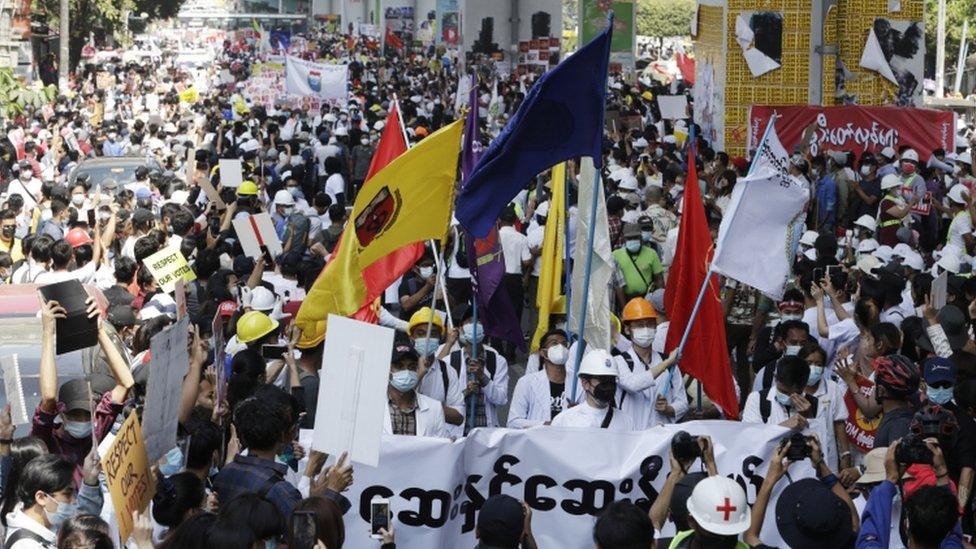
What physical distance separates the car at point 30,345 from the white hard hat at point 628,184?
7.48 metres

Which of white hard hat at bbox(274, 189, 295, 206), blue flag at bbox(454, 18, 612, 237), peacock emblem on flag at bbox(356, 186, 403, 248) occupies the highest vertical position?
blue flag at bbox(454, 18, 612, 237)

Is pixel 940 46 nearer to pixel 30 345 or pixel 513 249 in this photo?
pixel 513 249

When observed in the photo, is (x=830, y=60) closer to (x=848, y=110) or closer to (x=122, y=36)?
(x=848, y=110)

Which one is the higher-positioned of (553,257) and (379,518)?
(553,257)

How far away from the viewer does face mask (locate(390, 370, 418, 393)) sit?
7.93m

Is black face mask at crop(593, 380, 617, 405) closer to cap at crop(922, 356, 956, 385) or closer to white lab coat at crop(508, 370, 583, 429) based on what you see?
white lab coat at crop(508, 370, 583, 429)

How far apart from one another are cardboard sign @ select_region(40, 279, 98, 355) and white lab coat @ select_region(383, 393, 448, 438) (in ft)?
5.06

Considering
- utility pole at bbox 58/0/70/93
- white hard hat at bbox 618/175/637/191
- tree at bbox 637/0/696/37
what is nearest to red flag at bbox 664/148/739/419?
white hard hat at bbox 618/175/637/191

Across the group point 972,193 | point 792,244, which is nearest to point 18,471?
point 792,244

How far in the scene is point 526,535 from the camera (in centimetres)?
638

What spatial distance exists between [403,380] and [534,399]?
42.5 inches

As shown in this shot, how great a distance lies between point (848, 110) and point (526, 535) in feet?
51.2

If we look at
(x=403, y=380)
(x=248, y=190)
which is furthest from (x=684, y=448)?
(x=248, y=190)

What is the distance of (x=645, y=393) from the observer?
835cm
